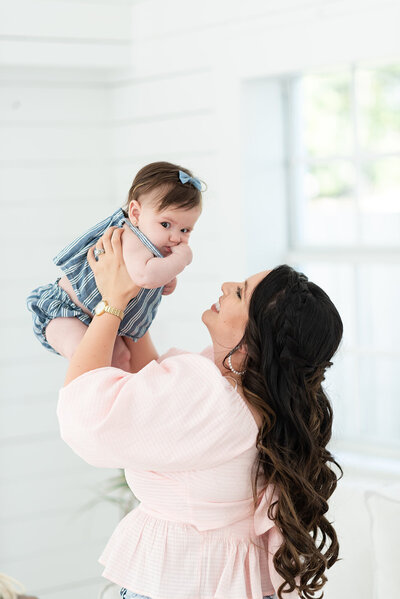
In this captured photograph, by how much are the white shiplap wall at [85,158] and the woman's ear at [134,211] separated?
138 centimetres

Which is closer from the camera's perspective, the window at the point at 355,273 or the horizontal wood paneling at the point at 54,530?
the window at the point at 355,273

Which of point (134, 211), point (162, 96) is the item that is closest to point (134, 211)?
point (134, 211)

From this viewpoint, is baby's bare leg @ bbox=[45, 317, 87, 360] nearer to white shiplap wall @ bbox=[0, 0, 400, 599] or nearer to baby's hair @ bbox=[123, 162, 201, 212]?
baby's hair @ bbox=[123, 162, 201, 212]

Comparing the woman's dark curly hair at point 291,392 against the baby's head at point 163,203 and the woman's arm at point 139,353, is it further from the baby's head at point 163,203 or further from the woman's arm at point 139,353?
the woman's arm at point 139,353

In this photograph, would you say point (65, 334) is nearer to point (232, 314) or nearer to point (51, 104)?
point (232, 314)

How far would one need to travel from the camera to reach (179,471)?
61.4 inches

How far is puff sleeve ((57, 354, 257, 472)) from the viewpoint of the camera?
1463 millimetres

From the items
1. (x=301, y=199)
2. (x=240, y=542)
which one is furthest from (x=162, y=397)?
(x=301, y=199)

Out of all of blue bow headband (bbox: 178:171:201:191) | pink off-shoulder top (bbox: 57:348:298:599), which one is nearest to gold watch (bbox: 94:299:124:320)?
pink off-shoulder top (bbox: 57:348:298:599)

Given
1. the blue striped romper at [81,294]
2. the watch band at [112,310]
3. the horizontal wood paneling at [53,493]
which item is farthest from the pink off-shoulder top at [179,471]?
the horizontal wood paneling at [53,493]

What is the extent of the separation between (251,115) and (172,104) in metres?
0.39

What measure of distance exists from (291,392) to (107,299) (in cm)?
41

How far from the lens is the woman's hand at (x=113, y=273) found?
5.16 ft

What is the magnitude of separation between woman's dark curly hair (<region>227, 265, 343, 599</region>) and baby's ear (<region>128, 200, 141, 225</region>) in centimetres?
36
